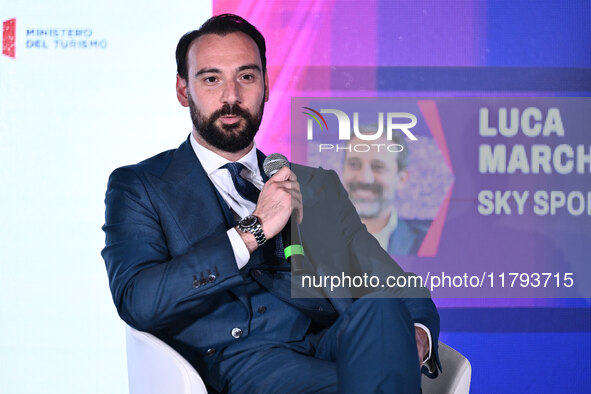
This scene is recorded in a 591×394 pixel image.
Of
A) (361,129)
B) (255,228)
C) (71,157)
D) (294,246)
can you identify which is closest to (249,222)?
(255,228)

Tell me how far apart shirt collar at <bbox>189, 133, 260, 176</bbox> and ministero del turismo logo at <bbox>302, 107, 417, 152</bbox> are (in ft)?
1.80

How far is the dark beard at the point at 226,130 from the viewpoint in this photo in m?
2.16

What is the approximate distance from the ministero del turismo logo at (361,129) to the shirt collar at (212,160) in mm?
549

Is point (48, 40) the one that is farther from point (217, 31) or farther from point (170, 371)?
point (170, 371)

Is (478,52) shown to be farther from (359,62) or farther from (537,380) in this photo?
(537,380)

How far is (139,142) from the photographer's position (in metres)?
3.12

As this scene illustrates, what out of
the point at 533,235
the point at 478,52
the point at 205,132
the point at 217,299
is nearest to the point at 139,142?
the point at 205,132

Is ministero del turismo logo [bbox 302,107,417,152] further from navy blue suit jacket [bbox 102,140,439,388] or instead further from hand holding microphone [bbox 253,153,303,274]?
hand holding microphone [bbox 253,153,303,274]

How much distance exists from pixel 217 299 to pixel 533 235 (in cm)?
187

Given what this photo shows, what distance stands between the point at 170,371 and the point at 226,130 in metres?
0.85

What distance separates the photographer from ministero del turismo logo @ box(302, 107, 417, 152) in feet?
8.95

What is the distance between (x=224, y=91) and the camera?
2182 millimetres

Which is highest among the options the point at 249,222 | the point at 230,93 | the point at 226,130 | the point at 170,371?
the point at 230,93

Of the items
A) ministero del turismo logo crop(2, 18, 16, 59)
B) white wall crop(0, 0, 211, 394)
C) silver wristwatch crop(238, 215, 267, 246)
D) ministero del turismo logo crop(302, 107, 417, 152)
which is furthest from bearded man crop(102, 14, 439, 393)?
ministero del turismo logo crop(2, 18, 16, 59)
